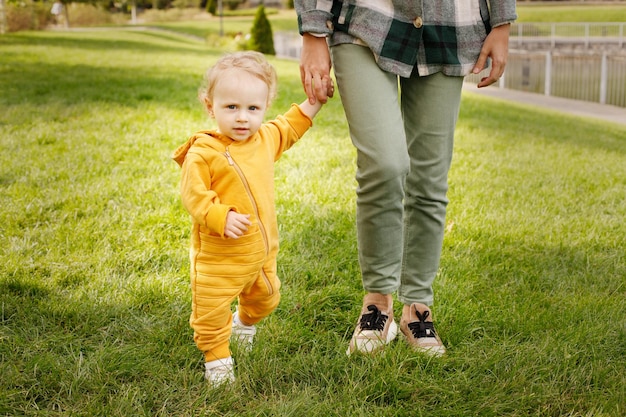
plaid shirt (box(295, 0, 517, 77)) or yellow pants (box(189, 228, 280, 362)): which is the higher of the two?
plaid shirt (box(295, 0, 517, 77))

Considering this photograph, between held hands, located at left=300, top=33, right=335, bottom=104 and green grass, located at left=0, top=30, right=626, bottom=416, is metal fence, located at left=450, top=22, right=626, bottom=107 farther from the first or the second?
held hands, located at left=300, top=33, right=335, bottom=104

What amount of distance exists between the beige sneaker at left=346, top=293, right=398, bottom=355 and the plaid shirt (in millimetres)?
827

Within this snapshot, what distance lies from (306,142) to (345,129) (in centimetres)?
94

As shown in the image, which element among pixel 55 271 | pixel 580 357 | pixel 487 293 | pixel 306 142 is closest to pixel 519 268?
pixel 487 293

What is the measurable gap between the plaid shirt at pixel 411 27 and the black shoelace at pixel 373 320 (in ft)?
2.79

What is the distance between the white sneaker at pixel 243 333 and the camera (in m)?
2.31

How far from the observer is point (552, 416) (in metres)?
2.01

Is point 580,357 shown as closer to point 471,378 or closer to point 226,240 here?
point 471,378

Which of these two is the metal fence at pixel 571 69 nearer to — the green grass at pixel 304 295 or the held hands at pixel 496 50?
the green grass at pixel 304 295

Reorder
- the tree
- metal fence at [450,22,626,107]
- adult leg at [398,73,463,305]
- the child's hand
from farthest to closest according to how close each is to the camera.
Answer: the tree
metal fence at [450,22,626,107]
adult leg at [398,73,463,305]
the child's hand

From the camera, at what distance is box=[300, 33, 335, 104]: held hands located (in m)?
2.14

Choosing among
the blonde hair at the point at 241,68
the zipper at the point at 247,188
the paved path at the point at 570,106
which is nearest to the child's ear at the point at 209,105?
the blonde hair at the point at 241,68

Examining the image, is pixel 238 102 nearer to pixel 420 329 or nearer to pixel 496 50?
pixel 496 50

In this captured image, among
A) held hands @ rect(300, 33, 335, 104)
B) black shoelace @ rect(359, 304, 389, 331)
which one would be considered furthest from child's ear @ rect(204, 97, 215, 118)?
black shoelace @ rect(359, 304, 389, 331)
